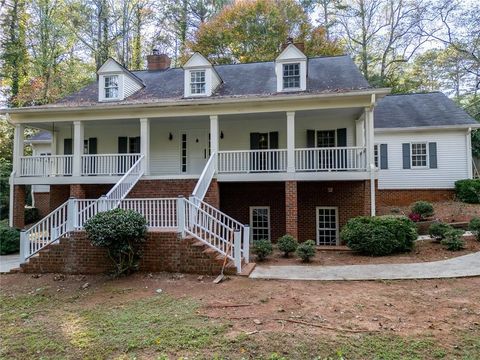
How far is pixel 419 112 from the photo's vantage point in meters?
18.5

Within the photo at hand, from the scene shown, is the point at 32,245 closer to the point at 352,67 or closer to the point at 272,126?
the point at 272,126

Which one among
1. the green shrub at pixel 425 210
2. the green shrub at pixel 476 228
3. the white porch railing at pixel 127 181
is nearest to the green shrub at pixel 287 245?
the white porch railing at pixel 127 181

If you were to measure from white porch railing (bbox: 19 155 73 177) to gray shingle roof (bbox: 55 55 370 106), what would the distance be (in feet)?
7.97

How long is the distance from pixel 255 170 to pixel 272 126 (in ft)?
9.62

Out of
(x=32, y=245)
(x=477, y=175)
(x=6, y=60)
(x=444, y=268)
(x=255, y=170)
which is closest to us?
(x=444, y=268)

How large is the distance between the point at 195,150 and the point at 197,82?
3.00 m

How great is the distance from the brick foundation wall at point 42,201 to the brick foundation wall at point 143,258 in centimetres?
1340

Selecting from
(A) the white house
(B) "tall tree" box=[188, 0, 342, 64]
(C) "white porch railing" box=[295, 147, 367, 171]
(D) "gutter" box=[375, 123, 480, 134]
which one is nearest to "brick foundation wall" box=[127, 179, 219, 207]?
(A) the white house

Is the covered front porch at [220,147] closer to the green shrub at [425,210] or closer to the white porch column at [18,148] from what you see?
the white porch column at [18,148]

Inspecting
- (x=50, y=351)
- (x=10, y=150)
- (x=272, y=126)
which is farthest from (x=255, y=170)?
(x=10, y=150)

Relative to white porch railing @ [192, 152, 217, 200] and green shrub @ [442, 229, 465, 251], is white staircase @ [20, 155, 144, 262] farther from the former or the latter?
green shrub @ [442, 229, 465, 251]

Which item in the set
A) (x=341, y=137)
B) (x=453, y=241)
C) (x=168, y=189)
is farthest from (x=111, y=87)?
(x=453, y=241)

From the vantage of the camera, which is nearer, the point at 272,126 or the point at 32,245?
the point at 32,245

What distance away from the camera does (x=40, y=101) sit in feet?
87.5
